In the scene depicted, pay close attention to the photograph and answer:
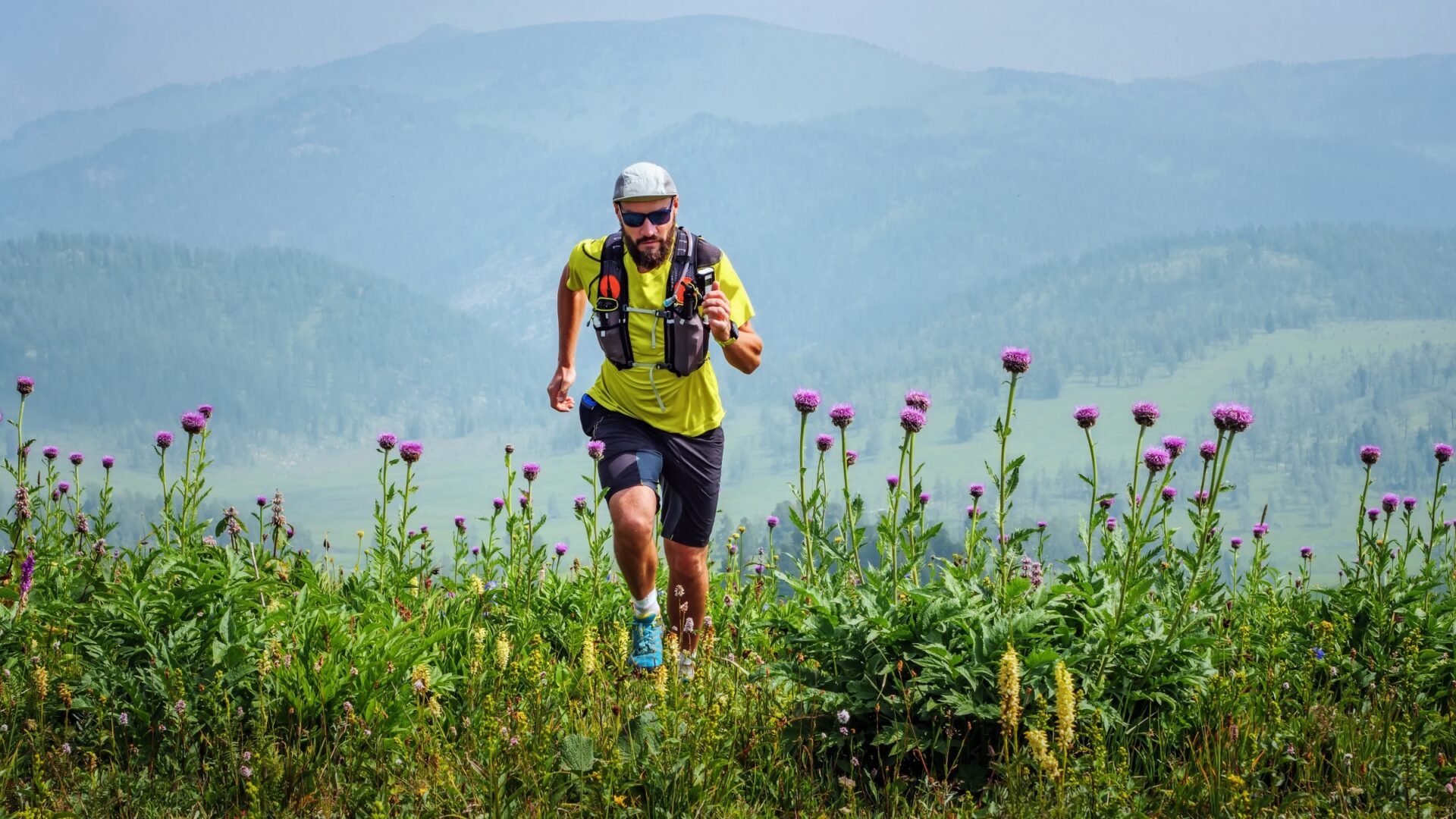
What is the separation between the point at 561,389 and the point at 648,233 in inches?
42.0

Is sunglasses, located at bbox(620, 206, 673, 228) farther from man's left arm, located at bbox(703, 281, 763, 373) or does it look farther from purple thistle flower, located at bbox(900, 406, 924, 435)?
purple thistle flower, located at bbox(900, 406, 924, 435)

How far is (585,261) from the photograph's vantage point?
6254 millimetres

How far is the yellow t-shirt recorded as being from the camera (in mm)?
6043

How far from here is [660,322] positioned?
19.8 ft

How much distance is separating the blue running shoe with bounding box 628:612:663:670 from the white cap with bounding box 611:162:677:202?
7.19ft

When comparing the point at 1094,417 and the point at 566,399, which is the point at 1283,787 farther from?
the point at 566,399

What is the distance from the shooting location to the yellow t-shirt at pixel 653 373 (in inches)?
238

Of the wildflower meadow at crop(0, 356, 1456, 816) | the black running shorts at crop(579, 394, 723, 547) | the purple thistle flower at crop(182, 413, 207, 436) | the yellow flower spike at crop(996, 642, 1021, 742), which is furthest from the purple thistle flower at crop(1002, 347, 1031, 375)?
the purple thistle flower at crop(182, 413, 207, 436)

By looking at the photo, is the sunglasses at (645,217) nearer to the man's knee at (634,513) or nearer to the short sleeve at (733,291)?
the short sleeve at (733,291)

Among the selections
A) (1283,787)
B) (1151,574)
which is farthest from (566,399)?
(1283,787)

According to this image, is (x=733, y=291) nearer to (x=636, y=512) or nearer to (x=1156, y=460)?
(x=636, y=512)

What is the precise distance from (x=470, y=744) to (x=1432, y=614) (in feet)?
16.5

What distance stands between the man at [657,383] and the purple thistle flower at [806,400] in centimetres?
37

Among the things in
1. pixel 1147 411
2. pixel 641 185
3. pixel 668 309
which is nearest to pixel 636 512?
pixel 668 309
